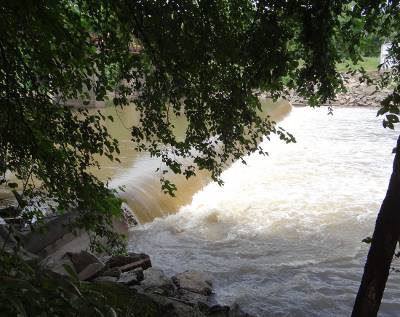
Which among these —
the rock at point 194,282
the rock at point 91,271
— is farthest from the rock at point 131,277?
the rock at point 194,282

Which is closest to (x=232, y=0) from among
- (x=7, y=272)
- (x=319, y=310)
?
(x=7, y=272)

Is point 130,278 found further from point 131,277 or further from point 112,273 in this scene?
point 112,273

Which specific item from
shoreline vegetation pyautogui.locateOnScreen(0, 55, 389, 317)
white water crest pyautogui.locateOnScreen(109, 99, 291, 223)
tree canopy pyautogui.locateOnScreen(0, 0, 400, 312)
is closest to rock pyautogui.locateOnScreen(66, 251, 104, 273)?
shoreline vegetation pyautogui.locateOnScreen(0, 55, 389, 317)

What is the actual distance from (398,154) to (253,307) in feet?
13.1

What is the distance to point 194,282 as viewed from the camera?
6.05 m

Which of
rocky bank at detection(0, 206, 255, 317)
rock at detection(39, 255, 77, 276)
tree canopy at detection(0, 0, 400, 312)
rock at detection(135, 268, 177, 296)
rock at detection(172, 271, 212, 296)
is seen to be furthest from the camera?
rock at detection(172, 271, 212, 296)

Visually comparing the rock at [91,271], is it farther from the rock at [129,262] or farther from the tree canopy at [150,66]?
the tree canopy at [150,66]

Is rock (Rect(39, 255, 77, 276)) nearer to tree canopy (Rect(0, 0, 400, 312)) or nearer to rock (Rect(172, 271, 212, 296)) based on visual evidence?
tree canopy (Rect(0, 0, 400, 312))

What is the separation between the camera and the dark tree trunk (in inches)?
99.1

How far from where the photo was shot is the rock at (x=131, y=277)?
5.29m

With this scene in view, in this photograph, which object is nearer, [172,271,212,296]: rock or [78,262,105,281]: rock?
[78,262,105,281]: rock

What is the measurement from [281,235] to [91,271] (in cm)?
408

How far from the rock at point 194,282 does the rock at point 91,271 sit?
3.73 feet

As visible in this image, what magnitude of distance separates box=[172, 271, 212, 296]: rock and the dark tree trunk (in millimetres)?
3419
